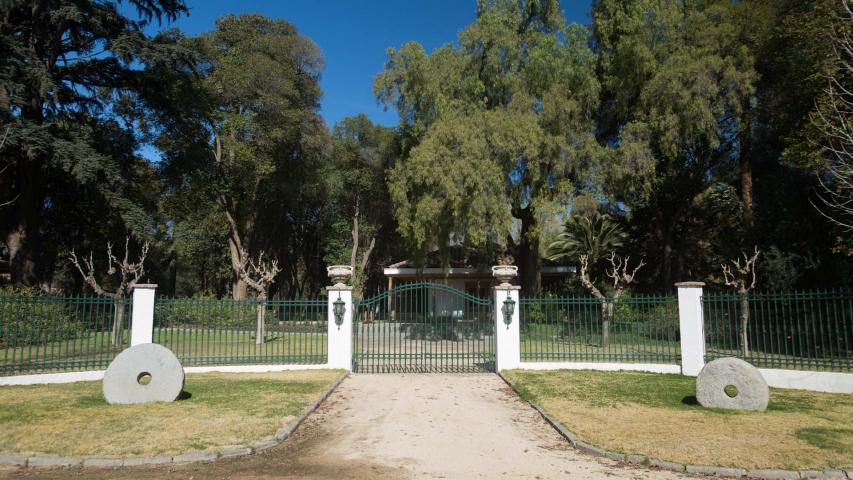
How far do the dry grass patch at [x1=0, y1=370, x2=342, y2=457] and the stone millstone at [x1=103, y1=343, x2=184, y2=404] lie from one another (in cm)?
26

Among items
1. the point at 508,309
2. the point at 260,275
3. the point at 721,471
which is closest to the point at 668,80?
the point at 508,309

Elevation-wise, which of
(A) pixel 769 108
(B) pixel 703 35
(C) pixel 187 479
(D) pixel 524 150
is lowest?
(C) pixel 187 479

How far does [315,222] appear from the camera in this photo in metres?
44.8

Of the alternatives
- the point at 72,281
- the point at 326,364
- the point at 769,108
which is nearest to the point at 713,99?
the point at 769,108

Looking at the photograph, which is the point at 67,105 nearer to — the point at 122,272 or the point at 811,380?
the point at 122,272

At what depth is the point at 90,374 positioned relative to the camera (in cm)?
1272

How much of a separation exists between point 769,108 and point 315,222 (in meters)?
32.7

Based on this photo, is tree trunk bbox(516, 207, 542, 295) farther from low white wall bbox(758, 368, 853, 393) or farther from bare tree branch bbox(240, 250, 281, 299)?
low white wall bbox(758, 368, 853, 393)

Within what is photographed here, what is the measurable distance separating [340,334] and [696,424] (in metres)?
8.61

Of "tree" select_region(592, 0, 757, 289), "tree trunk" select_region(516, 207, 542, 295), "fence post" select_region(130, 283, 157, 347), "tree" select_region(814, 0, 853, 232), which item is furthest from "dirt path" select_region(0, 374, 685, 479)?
"tree" select_region(592, 0, 757, 289)

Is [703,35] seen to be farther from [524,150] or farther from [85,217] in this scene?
[85,217]

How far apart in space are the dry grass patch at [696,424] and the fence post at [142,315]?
8.87 meters

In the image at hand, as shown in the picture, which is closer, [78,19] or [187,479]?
[187,479]

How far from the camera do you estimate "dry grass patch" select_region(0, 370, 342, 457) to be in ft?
23.0
